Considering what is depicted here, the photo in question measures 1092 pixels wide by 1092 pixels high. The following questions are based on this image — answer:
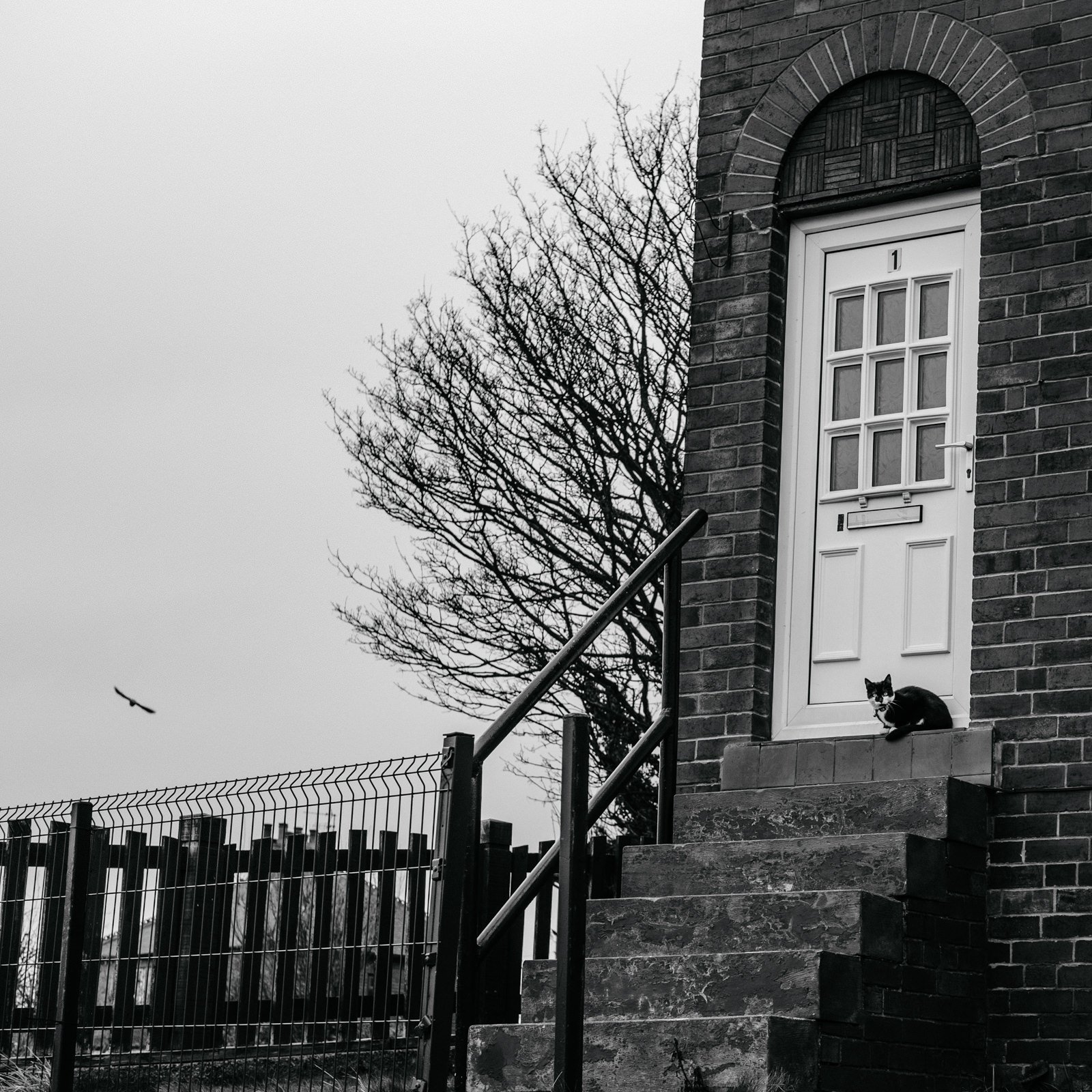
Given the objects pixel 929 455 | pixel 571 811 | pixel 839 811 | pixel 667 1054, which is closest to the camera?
pixel 667 1054

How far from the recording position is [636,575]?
8.46 meters

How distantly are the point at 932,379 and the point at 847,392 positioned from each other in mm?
424

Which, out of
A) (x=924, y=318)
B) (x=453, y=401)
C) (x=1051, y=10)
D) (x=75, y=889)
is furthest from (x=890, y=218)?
(x=453, y=401)

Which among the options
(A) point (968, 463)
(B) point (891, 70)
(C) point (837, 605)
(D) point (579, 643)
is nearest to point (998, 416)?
(A) point (968, 463)

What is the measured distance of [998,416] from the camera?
823cm

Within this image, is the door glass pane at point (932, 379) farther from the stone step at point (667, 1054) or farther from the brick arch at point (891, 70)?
the stone step at point (667, 1054)

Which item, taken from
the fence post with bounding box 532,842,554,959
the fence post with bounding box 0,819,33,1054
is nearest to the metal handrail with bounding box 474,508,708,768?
the fence post with bounding box 532,842,554,959

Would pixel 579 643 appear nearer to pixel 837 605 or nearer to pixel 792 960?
pixel 837 605

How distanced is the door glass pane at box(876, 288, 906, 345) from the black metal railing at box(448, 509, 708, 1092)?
46.2 inches

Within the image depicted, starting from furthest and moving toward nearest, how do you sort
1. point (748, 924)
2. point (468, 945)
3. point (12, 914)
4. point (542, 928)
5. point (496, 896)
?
point (542, 928), point (496, 896), point (12, 914), point (468, 945), point (748, 924)

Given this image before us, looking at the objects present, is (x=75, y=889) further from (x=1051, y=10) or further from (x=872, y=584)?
(x=1051, y=10)

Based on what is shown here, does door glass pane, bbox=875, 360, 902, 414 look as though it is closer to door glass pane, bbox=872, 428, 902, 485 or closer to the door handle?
door glass pane, bbox=872, 428, 902, 485

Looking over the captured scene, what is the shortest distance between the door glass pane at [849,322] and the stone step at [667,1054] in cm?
350

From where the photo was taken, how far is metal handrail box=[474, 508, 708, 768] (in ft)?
24.7
